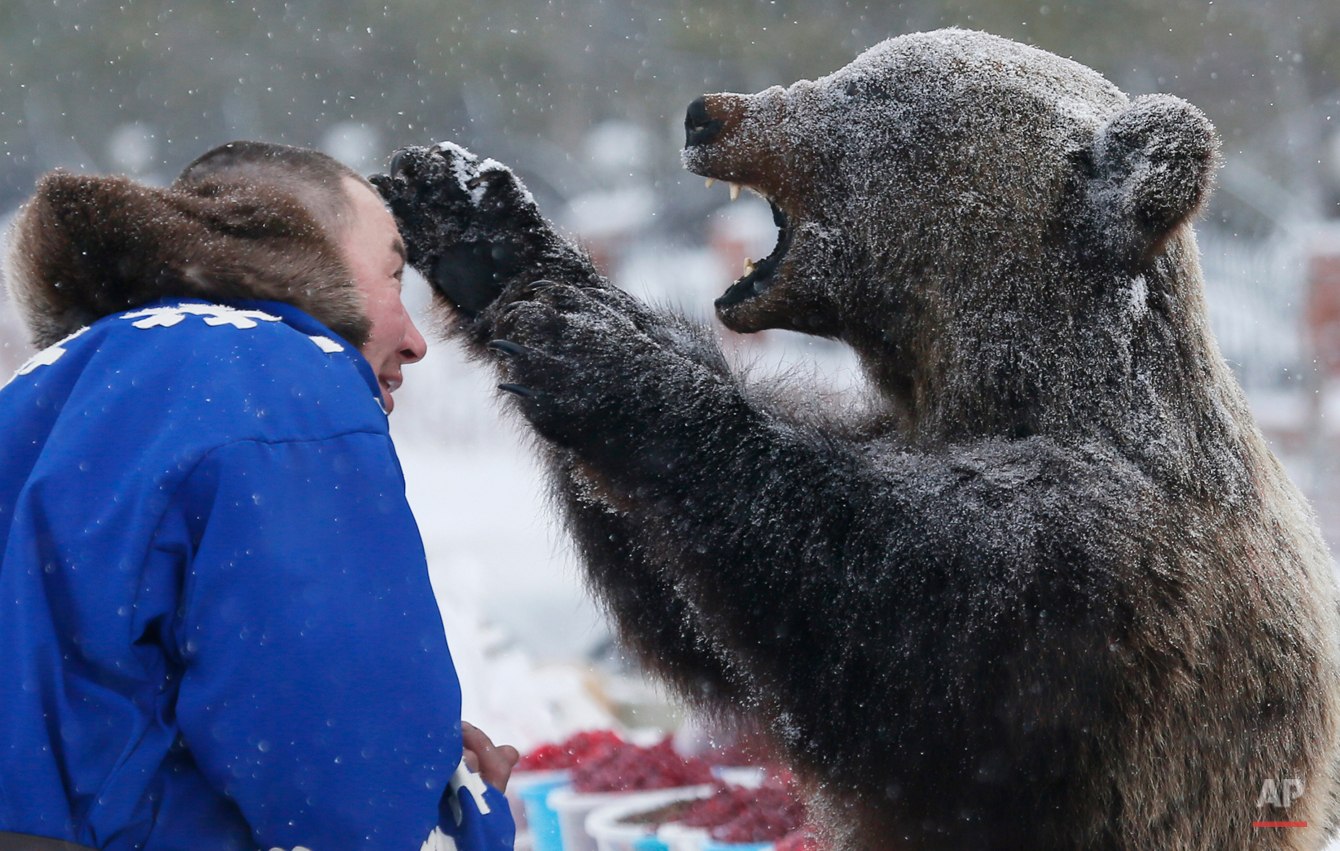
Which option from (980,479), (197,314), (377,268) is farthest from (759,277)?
(197,314)

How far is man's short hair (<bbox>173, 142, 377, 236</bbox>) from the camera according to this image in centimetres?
117

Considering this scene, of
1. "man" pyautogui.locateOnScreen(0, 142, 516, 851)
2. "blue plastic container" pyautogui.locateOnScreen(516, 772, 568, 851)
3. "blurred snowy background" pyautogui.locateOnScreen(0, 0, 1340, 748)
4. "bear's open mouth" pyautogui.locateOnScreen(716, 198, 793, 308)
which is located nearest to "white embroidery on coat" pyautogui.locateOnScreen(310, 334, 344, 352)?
"man" pyautogui.locateOnScreen(0, 142, 516, 851)

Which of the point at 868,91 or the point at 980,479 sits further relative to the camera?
the point at 868,91

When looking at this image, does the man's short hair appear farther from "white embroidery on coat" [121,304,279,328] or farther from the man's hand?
the man's hand

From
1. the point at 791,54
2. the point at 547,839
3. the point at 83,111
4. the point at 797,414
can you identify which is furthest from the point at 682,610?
the point at 83,111

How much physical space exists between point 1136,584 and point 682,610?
0.65m

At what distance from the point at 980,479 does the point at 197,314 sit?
0.87 m

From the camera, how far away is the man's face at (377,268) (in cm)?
119

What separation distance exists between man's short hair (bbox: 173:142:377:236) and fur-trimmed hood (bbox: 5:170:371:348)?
43mm

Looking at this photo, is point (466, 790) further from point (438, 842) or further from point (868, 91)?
point (868, 91)

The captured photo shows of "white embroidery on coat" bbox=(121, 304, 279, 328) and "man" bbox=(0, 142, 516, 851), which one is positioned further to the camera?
"white embroidery on coat" bbox=(121, 304, 279, 328)

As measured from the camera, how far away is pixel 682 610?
5.64 ft

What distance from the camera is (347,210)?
47.7 inches

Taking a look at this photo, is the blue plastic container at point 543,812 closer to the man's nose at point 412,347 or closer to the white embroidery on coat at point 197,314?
the man's nose at point 412,347
